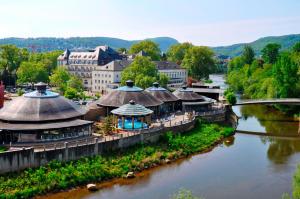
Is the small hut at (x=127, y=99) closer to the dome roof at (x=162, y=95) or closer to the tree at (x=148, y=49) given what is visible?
the dome roof at (x=162, y=95)

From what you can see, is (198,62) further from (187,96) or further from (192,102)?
(192,102)

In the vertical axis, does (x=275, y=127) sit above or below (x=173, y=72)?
below

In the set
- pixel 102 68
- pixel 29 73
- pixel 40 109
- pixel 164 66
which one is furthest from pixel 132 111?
pixel 164 66

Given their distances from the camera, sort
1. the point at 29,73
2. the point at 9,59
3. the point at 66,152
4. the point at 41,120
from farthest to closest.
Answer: the point at 9,59
the point at 29,73
the point at 41,120
the point at 66,152

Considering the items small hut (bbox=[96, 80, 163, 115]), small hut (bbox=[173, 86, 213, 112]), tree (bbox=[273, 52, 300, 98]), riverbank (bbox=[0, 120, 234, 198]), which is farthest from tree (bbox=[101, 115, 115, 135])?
tree (bbox=[273, 52, 300, 98])

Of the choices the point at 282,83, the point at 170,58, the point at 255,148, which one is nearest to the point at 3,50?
the point at 170,58

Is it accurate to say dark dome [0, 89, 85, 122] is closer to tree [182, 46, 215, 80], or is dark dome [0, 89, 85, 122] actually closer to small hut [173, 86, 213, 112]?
small hut [173, 86, 213, 112]
